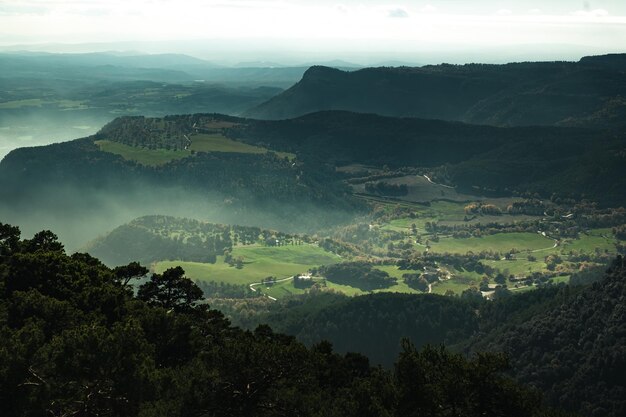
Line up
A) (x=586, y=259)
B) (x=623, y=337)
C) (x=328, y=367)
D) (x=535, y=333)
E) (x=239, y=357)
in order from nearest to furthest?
(x=239, y=357), (x=328, y=367), (x=623, y=337), (x=535, y=333), (x=586, y=259)

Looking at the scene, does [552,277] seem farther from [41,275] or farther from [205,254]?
[41,275]

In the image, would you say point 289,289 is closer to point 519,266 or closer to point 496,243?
point 519,266

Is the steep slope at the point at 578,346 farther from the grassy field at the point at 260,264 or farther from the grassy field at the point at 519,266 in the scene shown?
the grassy field at the point at 260,264

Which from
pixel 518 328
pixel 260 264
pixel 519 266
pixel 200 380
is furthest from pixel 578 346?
pixel 260 264

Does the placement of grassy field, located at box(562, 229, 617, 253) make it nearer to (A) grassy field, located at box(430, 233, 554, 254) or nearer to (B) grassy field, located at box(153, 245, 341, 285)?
(A) grassy field, located at box(430, 233, 554, 254)

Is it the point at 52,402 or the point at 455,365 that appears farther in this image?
the point at 455,365

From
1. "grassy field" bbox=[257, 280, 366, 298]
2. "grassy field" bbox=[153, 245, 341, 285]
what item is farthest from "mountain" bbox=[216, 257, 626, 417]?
"grassy field" bbox=[153, 245, 341, 285]

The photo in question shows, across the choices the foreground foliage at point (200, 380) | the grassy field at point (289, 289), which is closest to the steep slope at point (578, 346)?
the grassy field at point (289, 289)

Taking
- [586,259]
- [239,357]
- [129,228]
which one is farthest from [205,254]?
[239,357]
